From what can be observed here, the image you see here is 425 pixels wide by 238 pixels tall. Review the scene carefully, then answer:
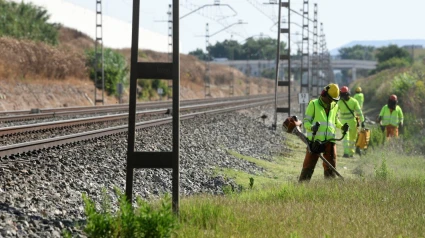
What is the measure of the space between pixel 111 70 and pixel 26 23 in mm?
10668

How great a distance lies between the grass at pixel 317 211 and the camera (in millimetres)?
9055

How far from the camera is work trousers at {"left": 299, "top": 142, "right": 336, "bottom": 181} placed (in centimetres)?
1486

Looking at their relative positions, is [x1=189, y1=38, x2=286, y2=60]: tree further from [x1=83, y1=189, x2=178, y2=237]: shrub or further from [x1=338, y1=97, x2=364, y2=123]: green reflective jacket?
[x1=83, y1=189, x2=178, y2=237]: shrub

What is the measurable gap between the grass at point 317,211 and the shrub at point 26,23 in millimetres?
54305

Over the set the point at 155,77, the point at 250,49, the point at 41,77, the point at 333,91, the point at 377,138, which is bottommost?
the point at 377,138

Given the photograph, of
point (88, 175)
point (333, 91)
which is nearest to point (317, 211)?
point (333, 91)

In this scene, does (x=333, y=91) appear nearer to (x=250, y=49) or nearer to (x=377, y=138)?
(x=377, y=138)

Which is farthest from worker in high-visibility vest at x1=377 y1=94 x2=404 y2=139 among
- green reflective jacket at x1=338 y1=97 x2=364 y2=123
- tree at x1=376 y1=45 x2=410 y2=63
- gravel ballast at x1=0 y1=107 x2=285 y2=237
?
tree at x1=376 y1=45 x2=410 y2=63

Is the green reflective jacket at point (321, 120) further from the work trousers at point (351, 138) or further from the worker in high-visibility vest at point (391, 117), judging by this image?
the worker in high-visibility vest at point (391, 117)

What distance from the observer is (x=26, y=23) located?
71.1m

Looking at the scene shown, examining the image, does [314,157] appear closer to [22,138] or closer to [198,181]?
[198,181]

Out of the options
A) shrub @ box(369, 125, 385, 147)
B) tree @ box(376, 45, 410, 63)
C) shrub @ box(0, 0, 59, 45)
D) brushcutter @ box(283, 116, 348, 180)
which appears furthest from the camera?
tree @ box(376, 45, 410, 63)

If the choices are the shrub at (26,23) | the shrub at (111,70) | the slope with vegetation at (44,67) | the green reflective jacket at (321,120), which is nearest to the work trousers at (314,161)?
the green reflective jacket at (321,120)

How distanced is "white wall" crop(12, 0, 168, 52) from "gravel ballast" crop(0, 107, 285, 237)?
55.1 metres
